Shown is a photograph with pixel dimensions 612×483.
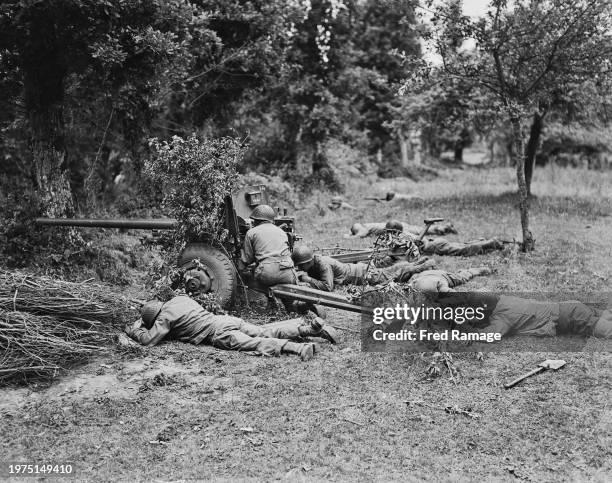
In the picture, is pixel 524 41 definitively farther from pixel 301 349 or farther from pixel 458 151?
pixel 458 151

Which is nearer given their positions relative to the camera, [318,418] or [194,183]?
[318,418]

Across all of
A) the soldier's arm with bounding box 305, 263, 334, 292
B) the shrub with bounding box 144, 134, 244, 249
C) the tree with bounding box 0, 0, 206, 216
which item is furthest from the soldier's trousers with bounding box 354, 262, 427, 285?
the tree with bounding box 0, 0, 206, 216

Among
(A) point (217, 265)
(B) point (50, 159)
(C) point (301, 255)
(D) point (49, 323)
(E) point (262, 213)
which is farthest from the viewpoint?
(B) point (50, 159)

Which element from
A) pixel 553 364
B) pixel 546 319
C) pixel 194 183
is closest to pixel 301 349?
pixel 553 364

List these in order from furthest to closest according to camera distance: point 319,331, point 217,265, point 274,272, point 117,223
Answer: point 117,223 → point 217,265 → point 274,272 → point 319,331

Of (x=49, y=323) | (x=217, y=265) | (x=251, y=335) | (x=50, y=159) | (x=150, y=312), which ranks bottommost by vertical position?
(x=251, y=335)

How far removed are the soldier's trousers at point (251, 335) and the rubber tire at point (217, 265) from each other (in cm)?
77

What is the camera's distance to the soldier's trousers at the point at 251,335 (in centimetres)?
759

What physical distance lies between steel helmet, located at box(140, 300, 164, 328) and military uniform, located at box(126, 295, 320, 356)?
52mm

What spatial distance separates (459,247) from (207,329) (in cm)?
659

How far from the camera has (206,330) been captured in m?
7.89

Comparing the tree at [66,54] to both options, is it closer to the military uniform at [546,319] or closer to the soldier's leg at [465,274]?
the soldier's leg at [465,274]

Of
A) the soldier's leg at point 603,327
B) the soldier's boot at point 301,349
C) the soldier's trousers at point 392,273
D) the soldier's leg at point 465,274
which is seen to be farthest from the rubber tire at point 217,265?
the soldier's leg at point 603,327

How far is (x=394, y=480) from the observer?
486 cm
